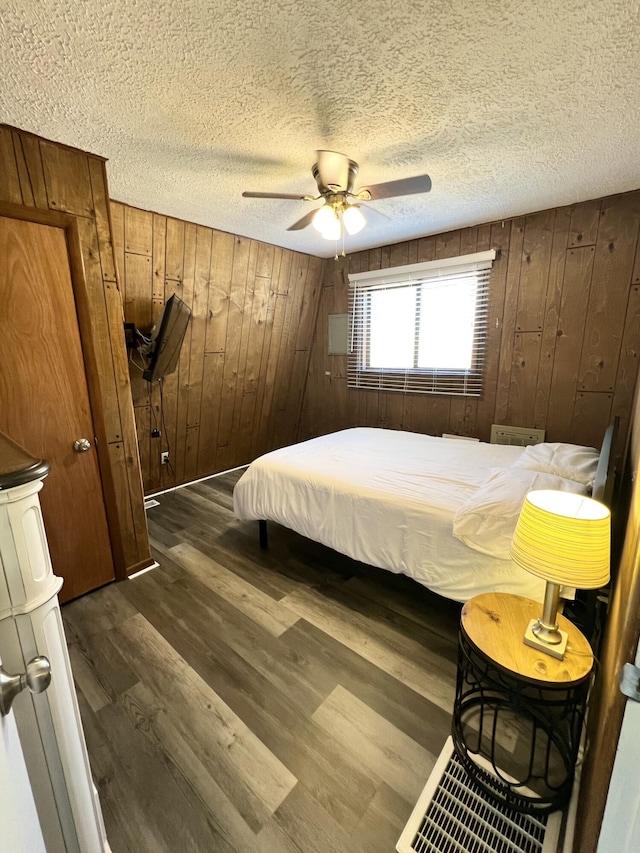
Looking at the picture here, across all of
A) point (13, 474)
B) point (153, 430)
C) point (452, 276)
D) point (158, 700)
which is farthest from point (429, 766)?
point (452, 276)

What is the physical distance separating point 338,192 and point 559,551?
1.96 meters

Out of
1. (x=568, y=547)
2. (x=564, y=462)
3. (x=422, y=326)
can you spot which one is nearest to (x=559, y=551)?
(x=568, y=547)

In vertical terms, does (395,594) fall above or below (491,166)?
below

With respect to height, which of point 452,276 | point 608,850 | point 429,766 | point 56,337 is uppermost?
point 452,276

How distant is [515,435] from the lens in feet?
10.5

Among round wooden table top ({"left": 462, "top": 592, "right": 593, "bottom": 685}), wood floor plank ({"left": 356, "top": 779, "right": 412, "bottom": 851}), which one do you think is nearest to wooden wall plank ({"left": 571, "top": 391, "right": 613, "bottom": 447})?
round wooden table top ({"left": 462, "top": 592, "right": 593, "bottom": 685})

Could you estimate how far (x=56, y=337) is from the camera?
1953 millimetres

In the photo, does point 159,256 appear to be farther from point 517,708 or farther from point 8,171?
point 517,708

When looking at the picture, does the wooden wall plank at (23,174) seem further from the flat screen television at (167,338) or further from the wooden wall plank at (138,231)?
the flat screen television at (167,338)

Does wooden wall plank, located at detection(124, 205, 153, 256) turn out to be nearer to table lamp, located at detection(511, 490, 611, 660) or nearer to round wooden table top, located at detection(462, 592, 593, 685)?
table lamp, located at detection(511, 490, 611, 660)

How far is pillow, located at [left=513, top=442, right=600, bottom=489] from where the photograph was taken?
1981mm

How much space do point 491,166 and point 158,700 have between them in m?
3.27

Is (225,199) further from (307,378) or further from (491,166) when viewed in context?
(307,378)

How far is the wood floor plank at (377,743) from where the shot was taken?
1.29 metres
